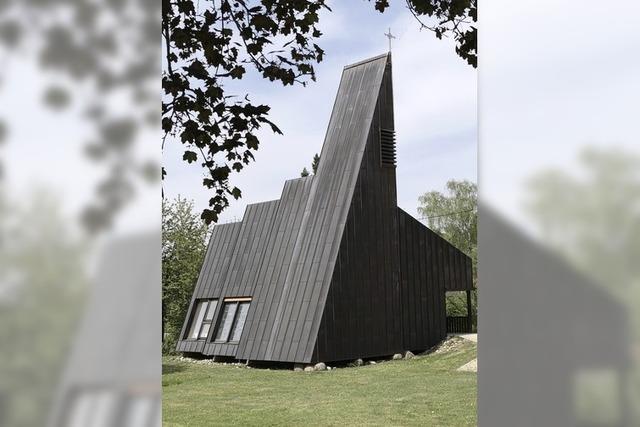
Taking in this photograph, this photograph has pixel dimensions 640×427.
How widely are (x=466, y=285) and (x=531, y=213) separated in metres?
14.7

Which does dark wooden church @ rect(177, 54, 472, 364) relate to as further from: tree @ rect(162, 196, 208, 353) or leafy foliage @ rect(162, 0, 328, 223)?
leafy foliage @ rect(162, 0, 328, 223)

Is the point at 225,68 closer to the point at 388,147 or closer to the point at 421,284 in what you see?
the point at 388,147

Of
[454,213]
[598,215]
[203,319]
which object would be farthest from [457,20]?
[454,213]

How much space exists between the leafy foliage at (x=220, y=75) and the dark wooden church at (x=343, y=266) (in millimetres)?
8642

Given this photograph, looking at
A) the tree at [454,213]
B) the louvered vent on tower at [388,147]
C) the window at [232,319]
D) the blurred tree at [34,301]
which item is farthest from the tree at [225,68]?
the tree at [454,213]

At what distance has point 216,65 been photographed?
12.6 feet

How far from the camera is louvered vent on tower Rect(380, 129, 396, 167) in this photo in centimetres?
1424

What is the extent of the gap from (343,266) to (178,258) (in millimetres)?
7958

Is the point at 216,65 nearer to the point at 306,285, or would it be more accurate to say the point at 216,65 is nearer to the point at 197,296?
the point at 306,285

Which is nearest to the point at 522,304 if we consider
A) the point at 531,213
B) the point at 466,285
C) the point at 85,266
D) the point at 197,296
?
the point at 531,213

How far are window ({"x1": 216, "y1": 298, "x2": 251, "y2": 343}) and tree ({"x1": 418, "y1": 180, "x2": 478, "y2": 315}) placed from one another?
1298 cm

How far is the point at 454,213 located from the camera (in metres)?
26.5

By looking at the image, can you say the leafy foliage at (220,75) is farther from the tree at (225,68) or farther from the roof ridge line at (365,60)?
the roof ridge line at (365,60)

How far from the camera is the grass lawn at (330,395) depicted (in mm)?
7648
